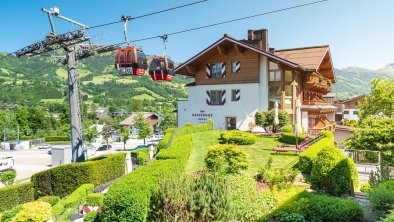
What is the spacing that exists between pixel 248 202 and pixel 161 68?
12969 mm

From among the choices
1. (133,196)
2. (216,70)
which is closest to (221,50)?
(216,70)

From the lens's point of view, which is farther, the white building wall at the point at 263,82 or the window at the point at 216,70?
the window at the point at 216,70

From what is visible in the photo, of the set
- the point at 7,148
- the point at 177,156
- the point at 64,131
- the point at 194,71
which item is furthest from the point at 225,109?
the point at 64,131

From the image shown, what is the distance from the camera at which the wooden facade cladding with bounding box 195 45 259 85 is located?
3303cm

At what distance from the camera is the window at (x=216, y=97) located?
35.1m

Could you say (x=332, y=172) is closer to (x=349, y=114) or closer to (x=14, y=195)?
(x=14, y=195)

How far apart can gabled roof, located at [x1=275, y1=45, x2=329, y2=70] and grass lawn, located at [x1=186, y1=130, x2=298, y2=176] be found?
14436mm

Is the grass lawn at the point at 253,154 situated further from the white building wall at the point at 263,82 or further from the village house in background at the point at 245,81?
the village house in background at the point at 245,81

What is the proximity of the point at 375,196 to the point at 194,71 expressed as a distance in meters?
29.5

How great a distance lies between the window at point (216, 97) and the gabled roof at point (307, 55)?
10669mm

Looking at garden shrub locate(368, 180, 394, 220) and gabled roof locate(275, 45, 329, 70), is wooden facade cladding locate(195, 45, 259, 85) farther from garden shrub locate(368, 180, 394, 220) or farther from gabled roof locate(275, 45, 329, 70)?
garden shrub locate(368, 180, 394, 220)

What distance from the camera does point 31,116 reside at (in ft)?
315

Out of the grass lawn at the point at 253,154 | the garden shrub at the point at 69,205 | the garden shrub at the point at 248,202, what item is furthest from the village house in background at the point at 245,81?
the garden shrub at the point at 248,202

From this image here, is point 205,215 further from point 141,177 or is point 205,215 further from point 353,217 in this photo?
point 353,217
